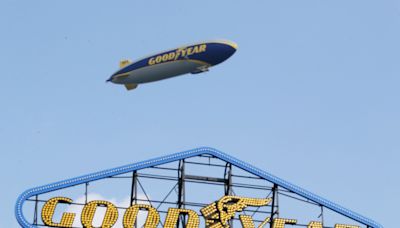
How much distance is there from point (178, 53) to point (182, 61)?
0.57 metres

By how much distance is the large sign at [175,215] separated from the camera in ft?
202

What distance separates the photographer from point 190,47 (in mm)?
74000

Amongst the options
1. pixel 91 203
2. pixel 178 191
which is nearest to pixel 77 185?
pixel 91 203

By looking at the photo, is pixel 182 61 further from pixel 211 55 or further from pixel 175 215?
pixel 175 215

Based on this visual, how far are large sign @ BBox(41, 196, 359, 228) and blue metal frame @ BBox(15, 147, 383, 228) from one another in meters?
1.06

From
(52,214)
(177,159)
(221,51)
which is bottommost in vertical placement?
(52,214)

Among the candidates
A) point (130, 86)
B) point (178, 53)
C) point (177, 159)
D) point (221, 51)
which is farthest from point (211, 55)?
point (177, 159)

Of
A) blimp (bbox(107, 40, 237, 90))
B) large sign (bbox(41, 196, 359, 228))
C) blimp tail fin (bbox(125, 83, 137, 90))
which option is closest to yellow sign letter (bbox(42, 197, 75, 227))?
large sign (bbox(41, 196, 359, 228))

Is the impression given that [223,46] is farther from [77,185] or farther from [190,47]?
[77,185]

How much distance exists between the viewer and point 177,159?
213 ft

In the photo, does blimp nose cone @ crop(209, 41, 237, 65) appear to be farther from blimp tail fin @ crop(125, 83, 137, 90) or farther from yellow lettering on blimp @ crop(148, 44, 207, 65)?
blimp tail fin @ crop(125, 83, 137, 90)

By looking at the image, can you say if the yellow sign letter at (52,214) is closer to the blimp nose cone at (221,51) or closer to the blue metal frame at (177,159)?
the blue metal frame at (177,159)

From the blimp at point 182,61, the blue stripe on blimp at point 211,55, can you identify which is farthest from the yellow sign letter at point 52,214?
the blue stripe on blimp at point 211,55

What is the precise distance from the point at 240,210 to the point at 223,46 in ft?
45.4
